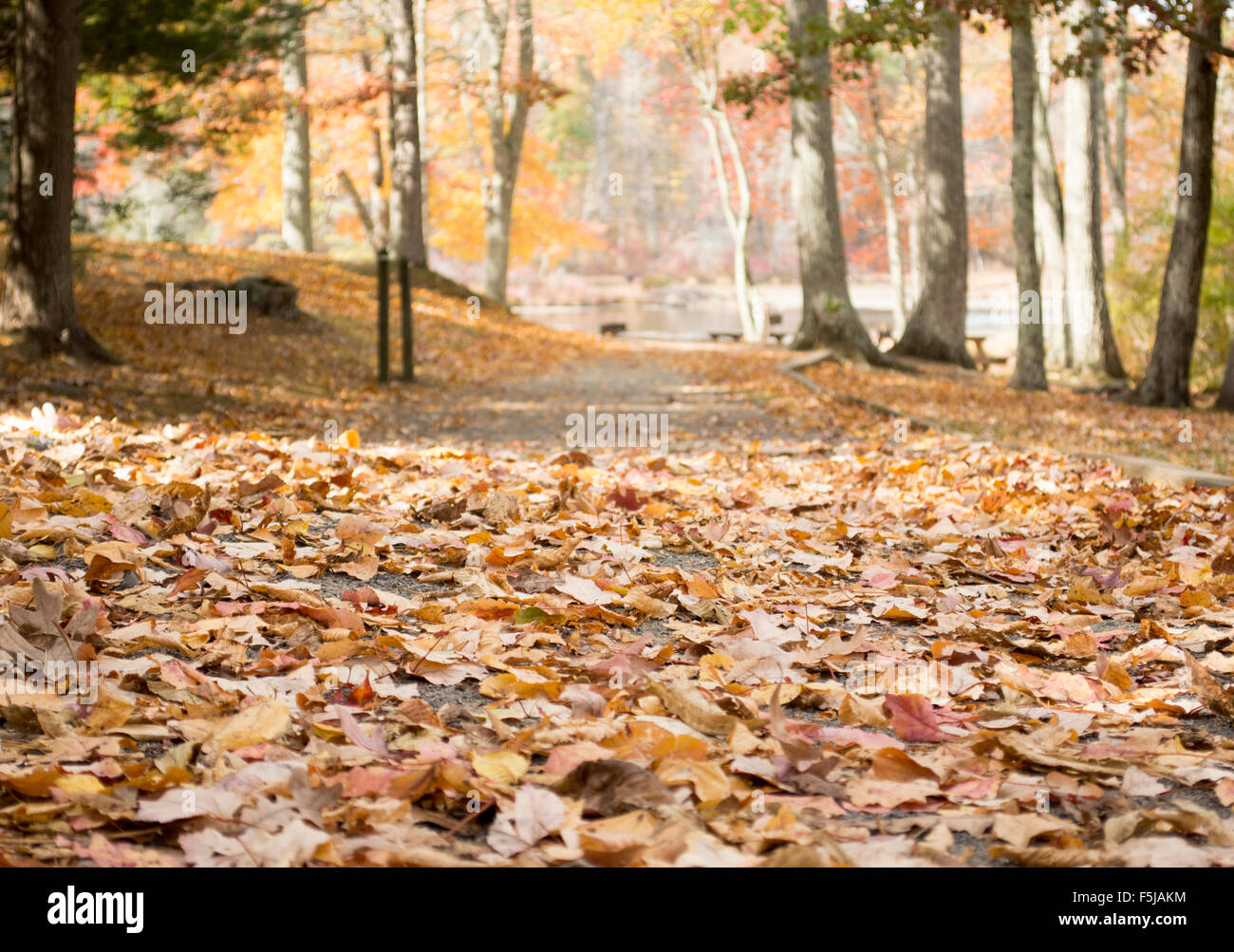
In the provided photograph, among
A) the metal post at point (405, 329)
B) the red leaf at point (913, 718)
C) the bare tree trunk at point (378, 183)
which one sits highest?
the bare tree trunk at point (378, 183)

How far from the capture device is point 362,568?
402 cm

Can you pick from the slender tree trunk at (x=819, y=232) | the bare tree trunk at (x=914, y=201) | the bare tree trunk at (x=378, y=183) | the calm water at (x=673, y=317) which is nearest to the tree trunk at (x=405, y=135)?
the bare tree trunk at (x=378, y=183)

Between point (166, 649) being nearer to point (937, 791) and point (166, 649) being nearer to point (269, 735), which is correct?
point (269, 735)

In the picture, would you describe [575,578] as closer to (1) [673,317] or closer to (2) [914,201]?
(2) [914,201]

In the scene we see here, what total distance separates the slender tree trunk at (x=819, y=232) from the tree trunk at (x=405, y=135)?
24.5 ft

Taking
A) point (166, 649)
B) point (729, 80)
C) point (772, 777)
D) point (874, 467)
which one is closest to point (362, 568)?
point (166, 649)

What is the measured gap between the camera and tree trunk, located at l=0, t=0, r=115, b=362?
31.0 feet

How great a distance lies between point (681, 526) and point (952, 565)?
50.8 inches

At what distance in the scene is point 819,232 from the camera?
1953 centimetres

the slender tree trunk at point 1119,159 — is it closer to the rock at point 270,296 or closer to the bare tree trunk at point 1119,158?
the bare tree trunk at point 1119,158

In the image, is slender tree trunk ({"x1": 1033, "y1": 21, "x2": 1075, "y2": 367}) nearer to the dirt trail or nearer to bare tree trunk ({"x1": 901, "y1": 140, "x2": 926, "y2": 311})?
the dirt trail

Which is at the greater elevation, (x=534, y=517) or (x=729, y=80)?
(x=729, y=80)

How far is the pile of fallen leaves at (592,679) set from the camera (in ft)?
6.86

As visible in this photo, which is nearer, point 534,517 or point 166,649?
point 166,649
